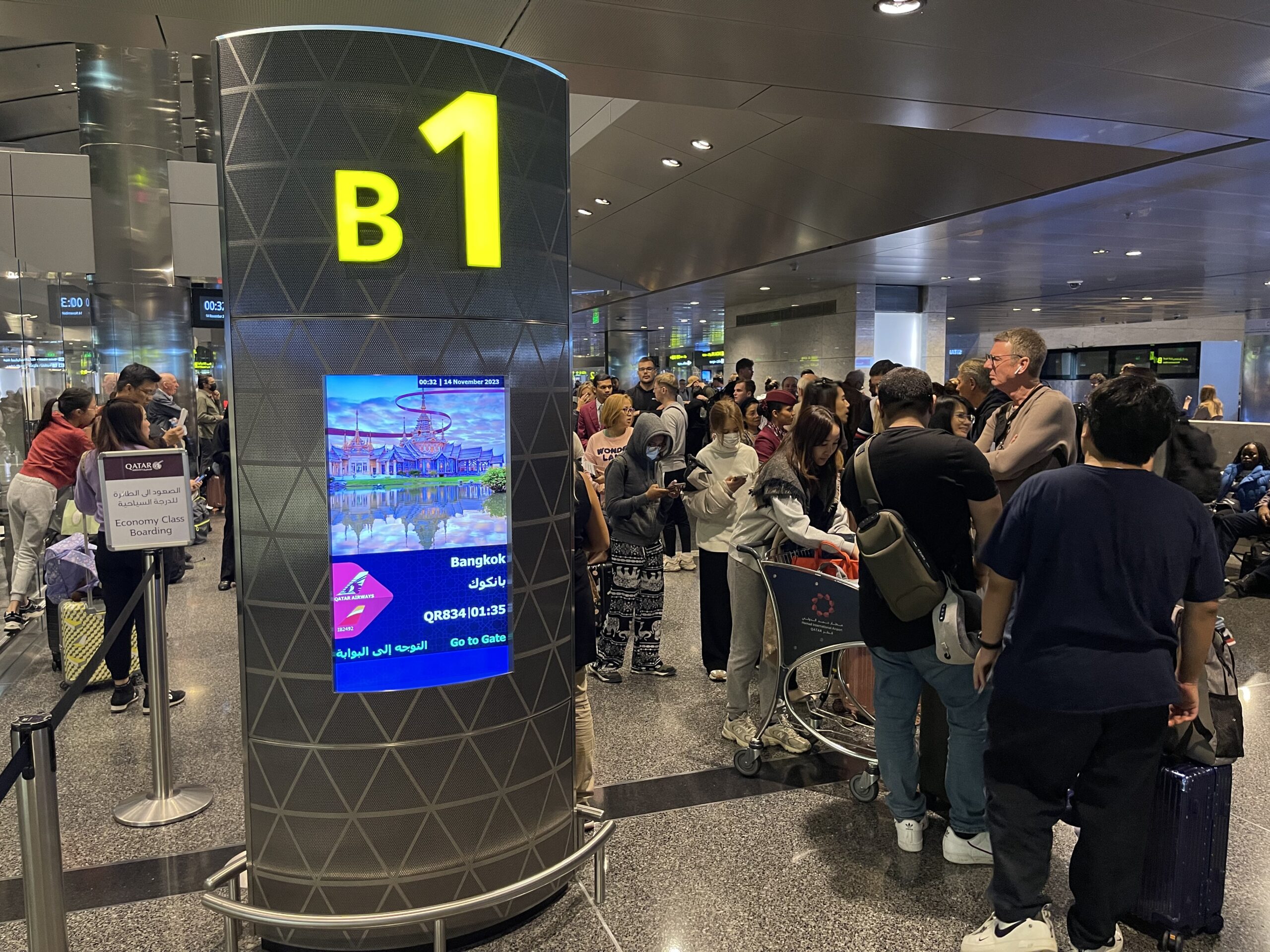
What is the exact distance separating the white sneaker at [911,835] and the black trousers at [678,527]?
3371 millimetres

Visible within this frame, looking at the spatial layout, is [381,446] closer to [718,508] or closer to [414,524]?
[414,524]

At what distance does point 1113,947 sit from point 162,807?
402 centimetres

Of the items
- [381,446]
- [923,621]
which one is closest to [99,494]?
[381,446]

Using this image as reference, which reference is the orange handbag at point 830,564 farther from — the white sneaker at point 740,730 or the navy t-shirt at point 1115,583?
the navy t-shirt at point 1115,583

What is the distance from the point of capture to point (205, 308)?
13156 millimetres

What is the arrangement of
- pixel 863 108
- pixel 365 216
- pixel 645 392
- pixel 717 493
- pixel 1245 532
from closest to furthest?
pixel 365 216, pixel 717 493, pixel 863 108, pixel 1245 532, pixel 645 392

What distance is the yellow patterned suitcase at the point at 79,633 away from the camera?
5.93m

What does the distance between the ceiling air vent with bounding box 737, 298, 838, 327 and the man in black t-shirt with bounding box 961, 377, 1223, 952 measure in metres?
15.8

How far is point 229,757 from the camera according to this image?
483 cm

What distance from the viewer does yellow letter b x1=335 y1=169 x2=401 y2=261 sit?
9.29 ft

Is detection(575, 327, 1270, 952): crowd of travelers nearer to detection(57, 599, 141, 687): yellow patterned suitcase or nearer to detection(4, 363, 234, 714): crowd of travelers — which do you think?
detection(4, 363, 234, 714): crowd of travelers

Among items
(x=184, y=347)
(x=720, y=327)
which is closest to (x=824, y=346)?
(x=720, y=327)

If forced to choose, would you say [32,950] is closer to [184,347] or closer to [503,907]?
[503,907]

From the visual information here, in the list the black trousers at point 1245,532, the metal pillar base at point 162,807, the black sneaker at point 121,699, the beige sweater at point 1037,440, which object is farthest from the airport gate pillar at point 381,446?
the black trousers at point 1245,532
